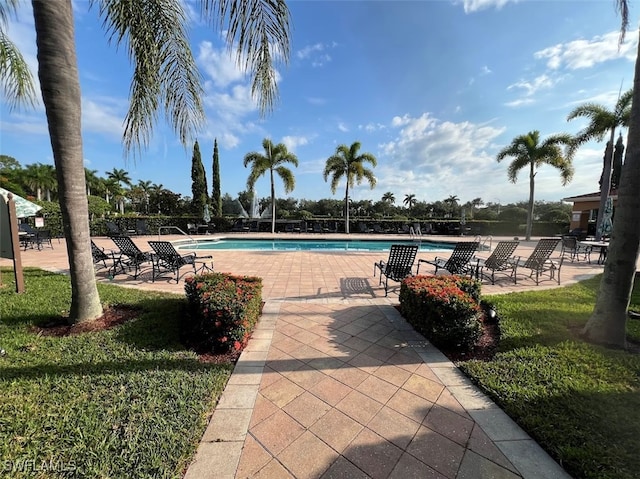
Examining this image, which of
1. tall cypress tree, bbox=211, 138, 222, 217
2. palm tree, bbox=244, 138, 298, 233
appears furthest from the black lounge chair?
tall cypress tree, bbox=211, 138, 222, 217

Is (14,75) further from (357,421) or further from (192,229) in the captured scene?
(192,229)

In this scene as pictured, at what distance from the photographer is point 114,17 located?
3.91m

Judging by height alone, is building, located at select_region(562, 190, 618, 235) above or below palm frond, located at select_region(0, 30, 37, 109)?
below

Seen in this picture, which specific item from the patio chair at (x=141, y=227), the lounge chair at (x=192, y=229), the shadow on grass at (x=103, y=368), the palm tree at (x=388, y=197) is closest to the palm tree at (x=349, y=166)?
the lounge chair at (x=192, y=229)

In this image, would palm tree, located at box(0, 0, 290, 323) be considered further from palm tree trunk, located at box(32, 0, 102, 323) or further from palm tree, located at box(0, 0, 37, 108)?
palm tree, located at box(0, 0, 37, 108)

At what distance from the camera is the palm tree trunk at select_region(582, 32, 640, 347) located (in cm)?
301

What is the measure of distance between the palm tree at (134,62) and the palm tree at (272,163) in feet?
52.4

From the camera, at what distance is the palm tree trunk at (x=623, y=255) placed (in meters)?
3.01

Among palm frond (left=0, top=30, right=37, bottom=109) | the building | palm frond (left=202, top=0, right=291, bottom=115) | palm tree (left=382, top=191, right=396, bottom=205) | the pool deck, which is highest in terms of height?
palm tree (left=382, top=191, right=396, bottom=205)

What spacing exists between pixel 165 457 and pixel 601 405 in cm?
334

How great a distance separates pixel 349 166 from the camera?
67.0ft

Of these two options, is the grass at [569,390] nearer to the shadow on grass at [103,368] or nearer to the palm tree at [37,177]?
the shadow on grass at [103,368]

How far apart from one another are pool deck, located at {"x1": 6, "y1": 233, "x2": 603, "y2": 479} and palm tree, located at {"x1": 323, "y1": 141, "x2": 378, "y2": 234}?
17313 millimetres

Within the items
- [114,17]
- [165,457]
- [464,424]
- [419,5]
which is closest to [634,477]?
[464,424]
